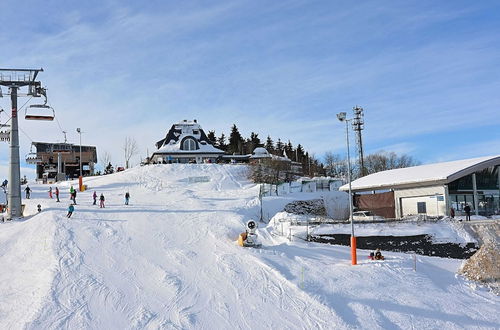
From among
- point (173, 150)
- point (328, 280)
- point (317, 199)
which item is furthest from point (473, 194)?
point (173, 150)

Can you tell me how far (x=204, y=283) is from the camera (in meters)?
17.5

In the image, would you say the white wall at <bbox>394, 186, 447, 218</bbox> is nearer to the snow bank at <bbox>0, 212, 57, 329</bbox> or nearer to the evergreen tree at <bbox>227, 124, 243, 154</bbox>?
the snow bank at <bbox>0, 212, 57, 329</bbox>

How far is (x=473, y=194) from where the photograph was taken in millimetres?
31672

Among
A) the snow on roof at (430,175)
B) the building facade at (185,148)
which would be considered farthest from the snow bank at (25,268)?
the building facade at (185,148)

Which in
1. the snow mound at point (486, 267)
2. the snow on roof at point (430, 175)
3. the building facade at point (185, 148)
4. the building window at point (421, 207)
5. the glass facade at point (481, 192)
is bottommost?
the snow mound at point (486, 267)

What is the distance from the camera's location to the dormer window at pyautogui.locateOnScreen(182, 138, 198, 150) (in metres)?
66.0

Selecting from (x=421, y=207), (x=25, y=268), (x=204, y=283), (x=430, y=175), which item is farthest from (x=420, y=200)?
(x=25, y=268)

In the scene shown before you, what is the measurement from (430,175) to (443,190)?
1.38 m

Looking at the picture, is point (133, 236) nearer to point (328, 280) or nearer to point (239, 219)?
point (239, 219)

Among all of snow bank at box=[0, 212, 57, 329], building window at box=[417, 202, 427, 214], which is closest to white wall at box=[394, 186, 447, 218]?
building window at box=[417, 202, 427, 214]

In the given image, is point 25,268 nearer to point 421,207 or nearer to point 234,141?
point 421,207

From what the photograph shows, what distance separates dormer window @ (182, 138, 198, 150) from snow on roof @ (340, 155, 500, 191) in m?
33.9

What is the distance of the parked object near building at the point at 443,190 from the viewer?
30188 millimetres

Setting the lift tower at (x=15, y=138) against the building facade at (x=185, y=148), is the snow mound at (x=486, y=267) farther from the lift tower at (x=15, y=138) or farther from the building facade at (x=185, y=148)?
the building facade at (x=185, y=148)
